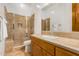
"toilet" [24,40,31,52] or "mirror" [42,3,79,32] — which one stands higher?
"mirror" [42,3,79,32]

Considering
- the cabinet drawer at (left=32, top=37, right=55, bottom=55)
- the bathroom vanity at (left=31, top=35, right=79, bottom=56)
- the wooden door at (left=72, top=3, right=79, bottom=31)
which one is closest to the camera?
the bathroom vanity at (left=31, top=35, right=79, bottom=56)

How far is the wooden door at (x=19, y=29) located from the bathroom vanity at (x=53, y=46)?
0.51 feet

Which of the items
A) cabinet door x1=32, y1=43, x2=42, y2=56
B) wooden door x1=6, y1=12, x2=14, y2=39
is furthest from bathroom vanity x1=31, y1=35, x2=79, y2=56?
wooden door x1=6, y1=12, x2=14, y2=39

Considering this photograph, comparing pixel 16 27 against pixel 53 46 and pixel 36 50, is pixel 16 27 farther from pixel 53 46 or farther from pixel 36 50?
pixel 53 46

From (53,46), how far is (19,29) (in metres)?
0.55

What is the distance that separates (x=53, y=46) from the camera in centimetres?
143

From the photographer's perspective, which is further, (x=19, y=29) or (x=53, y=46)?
(x=19, y=29)

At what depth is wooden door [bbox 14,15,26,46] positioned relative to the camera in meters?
1.72

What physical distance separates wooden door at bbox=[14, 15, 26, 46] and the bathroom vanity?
0.15 m

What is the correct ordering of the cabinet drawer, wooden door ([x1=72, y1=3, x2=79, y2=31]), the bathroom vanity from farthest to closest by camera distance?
1. wooden door ([x1=72, y1=3, x2=79, y2=31])
2. the cabinet drawer
3. the bathroom vanity

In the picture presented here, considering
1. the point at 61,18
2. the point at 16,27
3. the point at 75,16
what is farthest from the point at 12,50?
the point at 75,16

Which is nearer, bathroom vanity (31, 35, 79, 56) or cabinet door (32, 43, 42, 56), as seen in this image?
bathroom vanity (31, 35, 79, 56)

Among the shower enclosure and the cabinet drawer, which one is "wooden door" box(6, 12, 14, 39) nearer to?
the shower enclosure

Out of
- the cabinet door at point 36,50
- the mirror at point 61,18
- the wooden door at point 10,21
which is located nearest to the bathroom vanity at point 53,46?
the cabinet door at point 36,50
